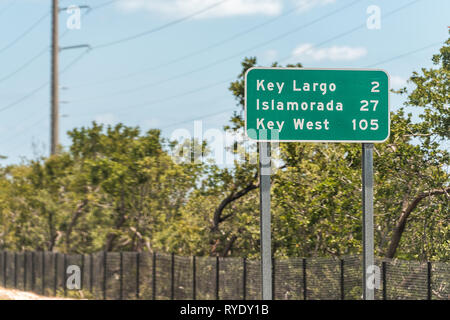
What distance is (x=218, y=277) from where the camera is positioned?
23.6m

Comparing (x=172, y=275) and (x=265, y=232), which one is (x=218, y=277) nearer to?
(x=172, y=275)

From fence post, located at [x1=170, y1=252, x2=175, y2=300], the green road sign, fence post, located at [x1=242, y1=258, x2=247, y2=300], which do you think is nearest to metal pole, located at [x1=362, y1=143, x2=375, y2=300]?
the green road sign

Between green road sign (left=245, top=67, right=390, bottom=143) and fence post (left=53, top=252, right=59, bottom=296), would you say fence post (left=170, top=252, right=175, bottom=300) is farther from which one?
green road sign (left=245, top=67, right=390, bottom=143)

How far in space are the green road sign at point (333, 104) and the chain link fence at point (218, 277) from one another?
9.89 meters

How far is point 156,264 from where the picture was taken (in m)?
27.4

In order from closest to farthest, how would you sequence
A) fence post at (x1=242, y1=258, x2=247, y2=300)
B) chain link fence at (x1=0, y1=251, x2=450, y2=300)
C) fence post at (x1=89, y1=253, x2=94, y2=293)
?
chain link fence at (x1=0, y1=251, x2=450, y2=300), fence post at (x1=242, y1=258, x2=247, y2=300), fence post at (x1=89, y1=253, x2=94, y2=293)

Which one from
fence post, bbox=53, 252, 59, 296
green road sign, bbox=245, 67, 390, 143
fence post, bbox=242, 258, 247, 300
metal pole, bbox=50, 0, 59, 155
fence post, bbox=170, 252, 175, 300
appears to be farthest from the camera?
metal pole, bbox=50, 0, 59, 155

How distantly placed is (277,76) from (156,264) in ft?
65.6

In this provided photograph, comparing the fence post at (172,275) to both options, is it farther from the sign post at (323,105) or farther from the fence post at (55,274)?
the sign post at (323,105)

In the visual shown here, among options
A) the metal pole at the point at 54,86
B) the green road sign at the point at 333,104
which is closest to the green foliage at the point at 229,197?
the metal pole at the point at 54,86

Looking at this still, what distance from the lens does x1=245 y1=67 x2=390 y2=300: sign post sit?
829cm

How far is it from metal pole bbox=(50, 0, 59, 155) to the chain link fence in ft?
21.0

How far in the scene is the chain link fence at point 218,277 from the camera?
18.3 metres

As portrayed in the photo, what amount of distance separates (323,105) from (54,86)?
112ft
